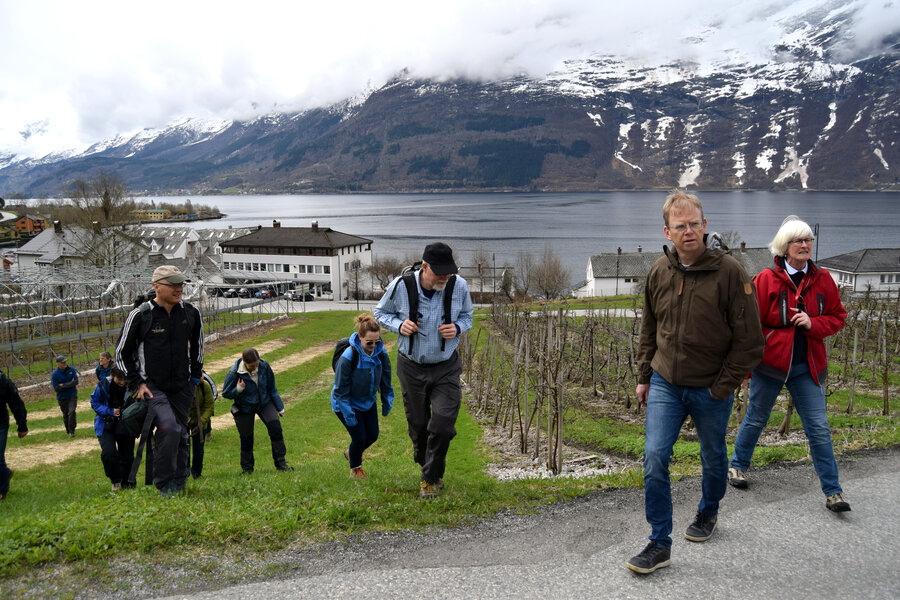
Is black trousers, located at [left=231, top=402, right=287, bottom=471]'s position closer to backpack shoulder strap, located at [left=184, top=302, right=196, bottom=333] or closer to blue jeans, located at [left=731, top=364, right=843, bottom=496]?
backpack shoulder strap, located at [left=184, top=302, right=196, bottom=333]

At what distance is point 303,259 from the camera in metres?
81.6

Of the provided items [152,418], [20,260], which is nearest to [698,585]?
[152,418]

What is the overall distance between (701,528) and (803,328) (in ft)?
6.64

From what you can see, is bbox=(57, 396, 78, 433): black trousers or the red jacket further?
bbox=(57, 396, 78, 433): black trousers

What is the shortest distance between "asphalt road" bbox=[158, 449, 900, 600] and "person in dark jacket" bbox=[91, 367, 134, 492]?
500 centimetres

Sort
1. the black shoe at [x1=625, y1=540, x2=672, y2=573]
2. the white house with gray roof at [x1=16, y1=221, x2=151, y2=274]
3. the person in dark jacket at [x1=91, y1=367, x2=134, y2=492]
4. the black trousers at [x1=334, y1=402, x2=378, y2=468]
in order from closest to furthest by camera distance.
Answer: the black shoe at [x1=625, y1=540, x2=672, y2=573] → the black trousers at [x1=334, y1=402, x2=378, y2=468] → the person in dark jacket at [x1=91, y1=367, x2=134, y2=492] → the white house with gray roof at [x1=16, y1=221, x2=151, y2=274]

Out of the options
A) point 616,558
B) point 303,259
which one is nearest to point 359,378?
point 616,558

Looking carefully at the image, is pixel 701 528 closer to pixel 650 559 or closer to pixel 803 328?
pixel 650 559

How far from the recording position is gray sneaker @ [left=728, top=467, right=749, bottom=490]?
6137 millimetres

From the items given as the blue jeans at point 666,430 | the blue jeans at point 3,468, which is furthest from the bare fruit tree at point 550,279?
the blue jeans at point 666,430

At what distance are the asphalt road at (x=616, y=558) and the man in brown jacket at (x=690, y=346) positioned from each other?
1.20 ft

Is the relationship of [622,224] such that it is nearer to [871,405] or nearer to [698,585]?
[871,405]

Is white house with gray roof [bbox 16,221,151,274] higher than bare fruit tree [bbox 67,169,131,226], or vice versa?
bare fruit tree [bbox 67,169,131,226]

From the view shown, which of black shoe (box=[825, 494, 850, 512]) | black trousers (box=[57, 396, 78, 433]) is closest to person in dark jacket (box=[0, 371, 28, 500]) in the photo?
black trousers (box=[57, 396, 78, 433])
